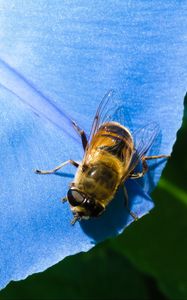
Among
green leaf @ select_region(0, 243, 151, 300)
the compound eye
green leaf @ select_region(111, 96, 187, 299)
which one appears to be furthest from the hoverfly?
green leaf @ select_region(0, 243, 151, 300)

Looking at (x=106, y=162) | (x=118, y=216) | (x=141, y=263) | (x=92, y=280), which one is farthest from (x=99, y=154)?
(x=92, y=280)

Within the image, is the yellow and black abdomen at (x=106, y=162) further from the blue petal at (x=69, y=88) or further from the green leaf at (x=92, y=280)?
the green leaf at (x=92, y=280)

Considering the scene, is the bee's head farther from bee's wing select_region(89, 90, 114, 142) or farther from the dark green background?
the dark green background

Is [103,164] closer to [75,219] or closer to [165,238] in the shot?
[75,219]

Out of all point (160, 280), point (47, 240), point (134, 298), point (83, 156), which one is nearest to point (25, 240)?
point (47, 240)

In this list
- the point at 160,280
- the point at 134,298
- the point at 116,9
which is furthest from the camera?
the point at 134,298

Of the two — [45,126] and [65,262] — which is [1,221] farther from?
[65,262]

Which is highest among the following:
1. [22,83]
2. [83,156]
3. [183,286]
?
[22,83]
